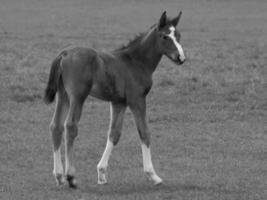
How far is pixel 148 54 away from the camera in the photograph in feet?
33.8

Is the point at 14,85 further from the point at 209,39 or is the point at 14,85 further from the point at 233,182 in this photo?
the point at 209,39

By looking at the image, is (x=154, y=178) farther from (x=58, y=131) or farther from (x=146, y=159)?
(x=58, y=131)

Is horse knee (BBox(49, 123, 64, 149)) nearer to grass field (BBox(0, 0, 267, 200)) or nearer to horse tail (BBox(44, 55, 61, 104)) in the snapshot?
horse tail (BBox(44, 55, 61, 104))

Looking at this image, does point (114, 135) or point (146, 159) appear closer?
point (146, 159)

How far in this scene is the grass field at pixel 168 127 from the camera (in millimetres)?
9938

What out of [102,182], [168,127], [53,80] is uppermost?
[53,80]

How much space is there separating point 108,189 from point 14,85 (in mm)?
8291

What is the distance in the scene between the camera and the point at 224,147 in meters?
12.7

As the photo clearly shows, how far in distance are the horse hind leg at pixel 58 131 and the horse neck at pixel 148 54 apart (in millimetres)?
1015

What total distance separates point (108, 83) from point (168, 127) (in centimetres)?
458

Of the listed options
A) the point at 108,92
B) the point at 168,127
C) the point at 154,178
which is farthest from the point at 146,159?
the point at 168,127

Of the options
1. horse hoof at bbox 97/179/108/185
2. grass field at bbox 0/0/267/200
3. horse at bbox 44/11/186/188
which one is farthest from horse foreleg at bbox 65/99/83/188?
horse hoof at bbox 97/179/108/185

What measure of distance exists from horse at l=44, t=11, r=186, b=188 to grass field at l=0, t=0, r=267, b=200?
1.35ft

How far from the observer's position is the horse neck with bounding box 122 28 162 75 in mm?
10258
